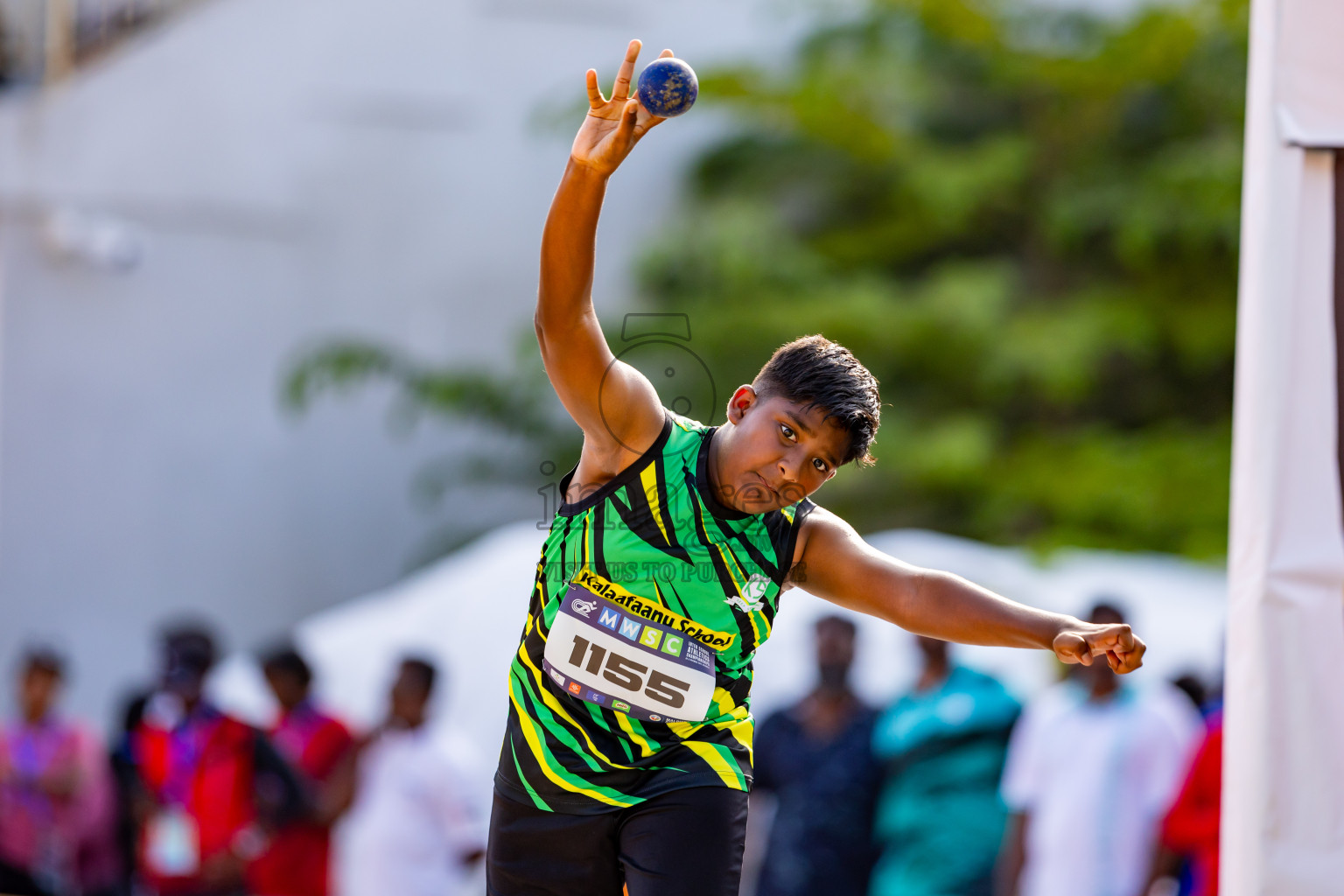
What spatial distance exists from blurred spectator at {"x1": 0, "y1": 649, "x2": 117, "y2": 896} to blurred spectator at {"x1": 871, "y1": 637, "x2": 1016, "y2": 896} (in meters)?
3.31

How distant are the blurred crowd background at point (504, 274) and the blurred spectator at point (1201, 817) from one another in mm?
3153

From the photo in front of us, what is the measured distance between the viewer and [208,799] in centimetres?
529

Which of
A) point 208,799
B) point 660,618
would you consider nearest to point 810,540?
point 660,618

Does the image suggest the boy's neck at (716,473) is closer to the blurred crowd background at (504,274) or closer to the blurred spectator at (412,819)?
the blurred spectator at (412,819)

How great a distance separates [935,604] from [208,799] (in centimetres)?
374

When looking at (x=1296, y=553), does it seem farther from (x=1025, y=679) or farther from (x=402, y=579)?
(x=402, y=579)

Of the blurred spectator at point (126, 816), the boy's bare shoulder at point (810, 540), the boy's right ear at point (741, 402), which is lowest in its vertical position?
the blurred spectator at point (126, 816)

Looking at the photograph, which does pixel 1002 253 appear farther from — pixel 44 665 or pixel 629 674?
pixel 629 674

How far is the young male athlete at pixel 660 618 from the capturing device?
7.54 ft

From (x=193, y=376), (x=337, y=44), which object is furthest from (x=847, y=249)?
(x=193, y=376)

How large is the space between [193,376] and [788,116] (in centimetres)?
440

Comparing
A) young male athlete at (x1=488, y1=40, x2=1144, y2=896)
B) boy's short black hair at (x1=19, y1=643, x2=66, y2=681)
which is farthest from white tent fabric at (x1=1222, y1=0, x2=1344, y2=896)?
boy's short black hair at (x1=19, y1=643, x2=66, y2=681)

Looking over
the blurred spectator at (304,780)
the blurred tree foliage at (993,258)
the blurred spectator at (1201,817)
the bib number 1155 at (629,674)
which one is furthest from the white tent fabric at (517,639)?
the bib number 1155 at (629,674)

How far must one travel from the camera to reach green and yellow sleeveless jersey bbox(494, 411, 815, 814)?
7.72ft
